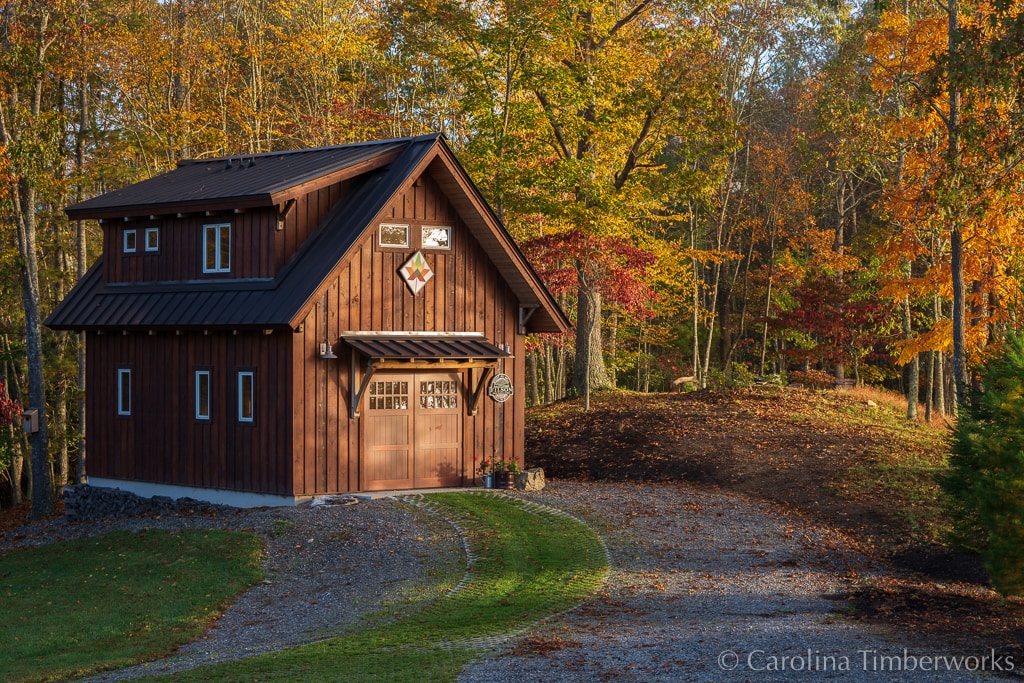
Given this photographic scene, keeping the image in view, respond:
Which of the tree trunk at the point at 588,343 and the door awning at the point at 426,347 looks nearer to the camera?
the door awning at the point at 426,347

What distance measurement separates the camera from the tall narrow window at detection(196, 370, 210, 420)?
2127 cm

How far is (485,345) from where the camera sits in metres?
21.8

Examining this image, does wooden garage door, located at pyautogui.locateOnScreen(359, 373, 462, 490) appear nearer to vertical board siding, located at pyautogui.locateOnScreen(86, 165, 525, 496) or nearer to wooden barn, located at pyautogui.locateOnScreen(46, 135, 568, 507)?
wooden barn, located at pyautogui.locateOnScreen(46, 135, 568, 507)

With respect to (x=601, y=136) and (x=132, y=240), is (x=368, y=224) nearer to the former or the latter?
(x=132, y=240)

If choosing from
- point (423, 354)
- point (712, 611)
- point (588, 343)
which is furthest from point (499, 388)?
point (588, 343)

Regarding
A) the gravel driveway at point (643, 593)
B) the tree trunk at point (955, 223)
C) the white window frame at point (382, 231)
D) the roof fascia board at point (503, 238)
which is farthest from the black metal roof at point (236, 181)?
the tree trunk at point (955, 223)

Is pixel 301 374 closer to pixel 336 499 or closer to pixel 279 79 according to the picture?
pixel 336 499

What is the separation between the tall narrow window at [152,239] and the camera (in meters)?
22.4

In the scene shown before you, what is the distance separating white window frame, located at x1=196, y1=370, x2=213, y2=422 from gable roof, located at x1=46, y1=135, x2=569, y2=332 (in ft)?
3.42

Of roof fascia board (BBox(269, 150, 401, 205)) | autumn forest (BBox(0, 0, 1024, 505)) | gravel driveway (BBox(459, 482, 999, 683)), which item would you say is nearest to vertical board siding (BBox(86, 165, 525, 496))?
roof fascia board (BBox(269, 150, 401, 205))

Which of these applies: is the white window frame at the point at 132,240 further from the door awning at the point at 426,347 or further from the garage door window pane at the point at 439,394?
the garage door window pane at the point at 439,394

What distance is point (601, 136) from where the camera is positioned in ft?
97.4

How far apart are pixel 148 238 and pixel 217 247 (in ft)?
7.00

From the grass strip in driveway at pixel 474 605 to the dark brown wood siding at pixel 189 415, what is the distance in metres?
3.01
